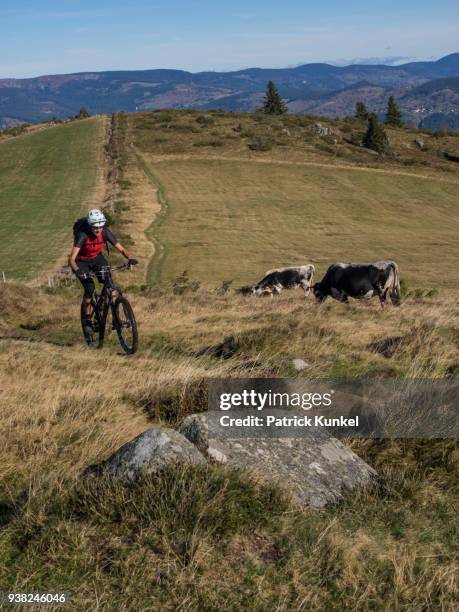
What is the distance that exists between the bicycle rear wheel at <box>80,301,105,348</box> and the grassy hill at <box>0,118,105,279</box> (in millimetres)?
22006

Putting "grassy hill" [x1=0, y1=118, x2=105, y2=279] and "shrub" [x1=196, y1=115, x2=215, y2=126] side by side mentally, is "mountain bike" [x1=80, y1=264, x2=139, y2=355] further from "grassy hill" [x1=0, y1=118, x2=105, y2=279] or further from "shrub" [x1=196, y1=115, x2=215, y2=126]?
"shrub" [x1=196, y1=115, x2=215, y2=126]

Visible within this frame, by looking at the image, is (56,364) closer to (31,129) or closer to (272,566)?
(272,566)

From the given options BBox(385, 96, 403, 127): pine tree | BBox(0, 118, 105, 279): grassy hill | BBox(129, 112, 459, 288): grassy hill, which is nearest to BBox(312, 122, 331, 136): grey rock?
BBox(129, 112, 459, 288): grassy hill

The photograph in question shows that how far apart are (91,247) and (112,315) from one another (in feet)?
4.24

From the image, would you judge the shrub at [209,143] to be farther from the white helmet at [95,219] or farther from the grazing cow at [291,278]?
the white helmet at [95,219]

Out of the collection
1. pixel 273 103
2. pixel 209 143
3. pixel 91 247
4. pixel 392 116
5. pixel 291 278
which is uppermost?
pixel 273 103

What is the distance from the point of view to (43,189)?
66.8 meters

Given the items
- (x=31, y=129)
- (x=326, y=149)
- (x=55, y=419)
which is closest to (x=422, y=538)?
(x=55, y=419)

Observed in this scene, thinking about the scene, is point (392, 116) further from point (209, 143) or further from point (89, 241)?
point (89, 241)

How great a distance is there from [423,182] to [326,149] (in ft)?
57.6

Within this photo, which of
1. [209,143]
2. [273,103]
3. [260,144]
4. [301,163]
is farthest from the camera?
[273,103]

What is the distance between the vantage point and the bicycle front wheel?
10.9m

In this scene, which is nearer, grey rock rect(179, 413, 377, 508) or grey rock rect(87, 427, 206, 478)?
grey rock rect(87, 427, 206, 478)

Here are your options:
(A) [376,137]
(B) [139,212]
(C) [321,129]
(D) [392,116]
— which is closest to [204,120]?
(C) [321,129]
